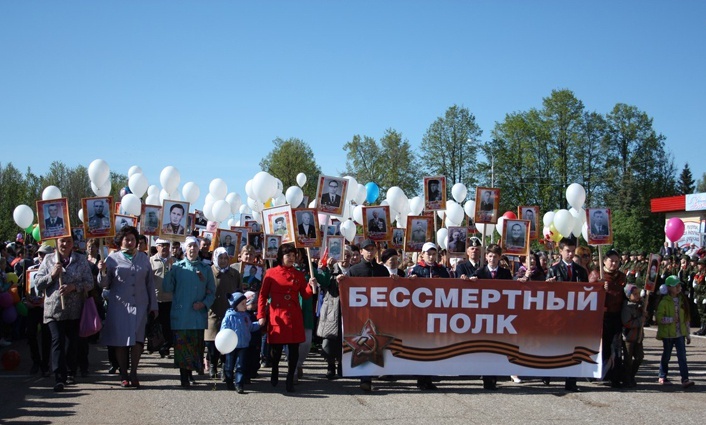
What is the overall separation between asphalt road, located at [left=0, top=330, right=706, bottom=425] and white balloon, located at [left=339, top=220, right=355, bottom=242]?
35.0 ft

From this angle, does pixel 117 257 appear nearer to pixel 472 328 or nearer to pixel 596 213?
pixel 472 328

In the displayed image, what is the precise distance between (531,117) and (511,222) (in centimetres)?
5547

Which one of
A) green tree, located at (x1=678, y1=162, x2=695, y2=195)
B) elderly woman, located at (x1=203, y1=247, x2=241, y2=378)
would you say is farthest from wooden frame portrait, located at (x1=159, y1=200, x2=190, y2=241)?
green tree, located at (x1=678, y1=162, x2=695, y2=195)

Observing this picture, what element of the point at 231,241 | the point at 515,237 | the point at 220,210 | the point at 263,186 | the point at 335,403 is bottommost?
the point at 335,403

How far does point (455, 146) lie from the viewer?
2589 inches

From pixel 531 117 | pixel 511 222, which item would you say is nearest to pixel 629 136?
pixel 531 117

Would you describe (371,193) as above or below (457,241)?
above

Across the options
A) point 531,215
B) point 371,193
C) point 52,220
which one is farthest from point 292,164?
point 52,220

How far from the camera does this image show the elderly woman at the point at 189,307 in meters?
10.1

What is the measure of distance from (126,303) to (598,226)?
7422 millimetres

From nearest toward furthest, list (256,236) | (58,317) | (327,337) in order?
(58,317), (327,337), (256,236)

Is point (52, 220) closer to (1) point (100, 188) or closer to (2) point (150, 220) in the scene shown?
(2) point (150, 220)

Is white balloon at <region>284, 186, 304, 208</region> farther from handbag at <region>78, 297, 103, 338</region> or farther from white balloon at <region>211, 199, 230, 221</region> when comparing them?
handbag at <region>78, 297, 103, 338</region>

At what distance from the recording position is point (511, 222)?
14.7 meters
